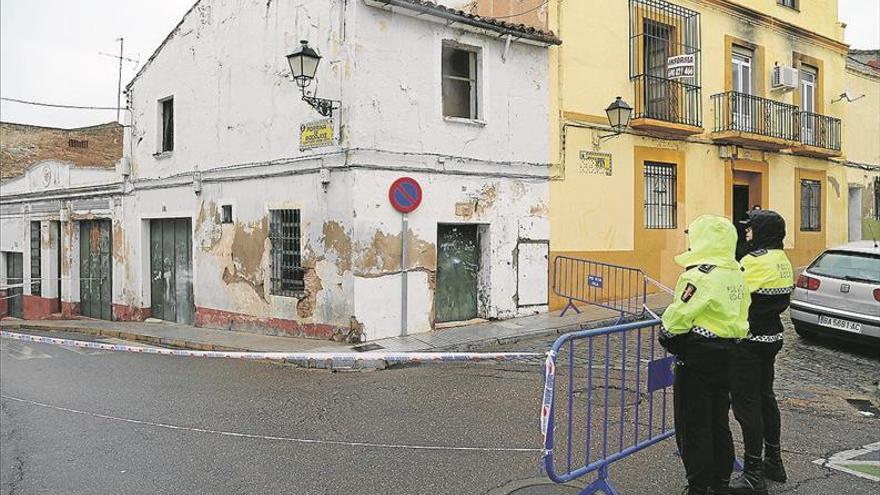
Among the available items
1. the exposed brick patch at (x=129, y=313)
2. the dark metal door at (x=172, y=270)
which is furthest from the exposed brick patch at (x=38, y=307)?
the dark metal door at (x=172, y=270)

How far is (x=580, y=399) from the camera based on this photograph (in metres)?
6.38

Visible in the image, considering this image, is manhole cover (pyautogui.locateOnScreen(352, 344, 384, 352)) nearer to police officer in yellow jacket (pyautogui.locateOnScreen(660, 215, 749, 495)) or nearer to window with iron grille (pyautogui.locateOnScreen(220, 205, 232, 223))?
window with iron grille (pyautogui.locateOnScreen(220, 205, 232, 223))

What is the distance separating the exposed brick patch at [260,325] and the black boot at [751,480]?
6.70 m

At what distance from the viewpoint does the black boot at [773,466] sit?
4383mm

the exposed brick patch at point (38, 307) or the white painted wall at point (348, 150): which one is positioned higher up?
the white painted wall at point (348, 150)

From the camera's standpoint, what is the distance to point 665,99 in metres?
14.0

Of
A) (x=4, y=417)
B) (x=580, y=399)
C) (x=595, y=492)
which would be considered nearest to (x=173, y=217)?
(x=4, y=417)

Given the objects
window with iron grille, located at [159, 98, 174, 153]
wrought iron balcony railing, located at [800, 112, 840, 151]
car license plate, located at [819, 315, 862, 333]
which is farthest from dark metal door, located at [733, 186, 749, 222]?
window with iron grille, located at [159, 98, 174, 153]

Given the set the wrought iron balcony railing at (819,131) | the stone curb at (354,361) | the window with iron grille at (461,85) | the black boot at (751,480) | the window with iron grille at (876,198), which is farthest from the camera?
the window with iron grille at (876,198)

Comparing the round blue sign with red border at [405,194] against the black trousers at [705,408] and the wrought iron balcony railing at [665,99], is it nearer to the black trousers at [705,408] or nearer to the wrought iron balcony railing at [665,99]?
the wrought iron balcony railing at [665,99]

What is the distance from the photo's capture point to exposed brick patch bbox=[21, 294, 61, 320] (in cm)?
1872

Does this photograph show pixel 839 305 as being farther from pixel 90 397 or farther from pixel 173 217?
pixel 173 217

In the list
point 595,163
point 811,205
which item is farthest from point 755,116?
point 595,163

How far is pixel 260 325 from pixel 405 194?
3687 millimetres
